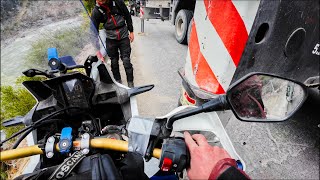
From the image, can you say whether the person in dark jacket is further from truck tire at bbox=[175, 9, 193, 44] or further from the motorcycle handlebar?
the motorcycle handlebar

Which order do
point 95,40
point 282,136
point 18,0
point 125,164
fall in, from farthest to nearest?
point 282,136 → point 95,40 → point 18,0 → point 125,164

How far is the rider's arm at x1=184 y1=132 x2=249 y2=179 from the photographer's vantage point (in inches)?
32.0

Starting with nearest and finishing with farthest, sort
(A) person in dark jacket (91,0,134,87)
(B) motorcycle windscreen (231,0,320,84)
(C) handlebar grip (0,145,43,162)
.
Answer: (C) handlebar grip (0,145,43,162) < (B) motorcycle windscreen (231,0,320,84) < (A) person in dark jacket (91,0,134,87)

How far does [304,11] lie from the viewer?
6.56 ft

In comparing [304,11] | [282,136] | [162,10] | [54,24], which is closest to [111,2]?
[54,24]

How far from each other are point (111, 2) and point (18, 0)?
252cm

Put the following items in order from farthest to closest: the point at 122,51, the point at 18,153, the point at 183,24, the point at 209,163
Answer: the point at 183,24
the point at 122,51
the point at 18,153
the point at 209,163

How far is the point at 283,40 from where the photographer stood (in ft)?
6.50

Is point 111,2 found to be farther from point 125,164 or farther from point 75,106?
point 125,164

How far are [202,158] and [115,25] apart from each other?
3177 mm

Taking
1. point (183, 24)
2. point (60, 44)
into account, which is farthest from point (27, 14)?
point (183, 24)

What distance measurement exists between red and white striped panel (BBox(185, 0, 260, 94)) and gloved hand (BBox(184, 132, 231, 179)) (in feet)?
2.96

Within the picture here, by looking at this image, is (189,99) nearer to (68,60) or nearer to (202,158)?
(68,60)

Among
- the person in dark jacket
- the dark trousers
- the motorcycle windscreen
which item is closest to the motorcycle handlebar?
the motorcycle windscreen
